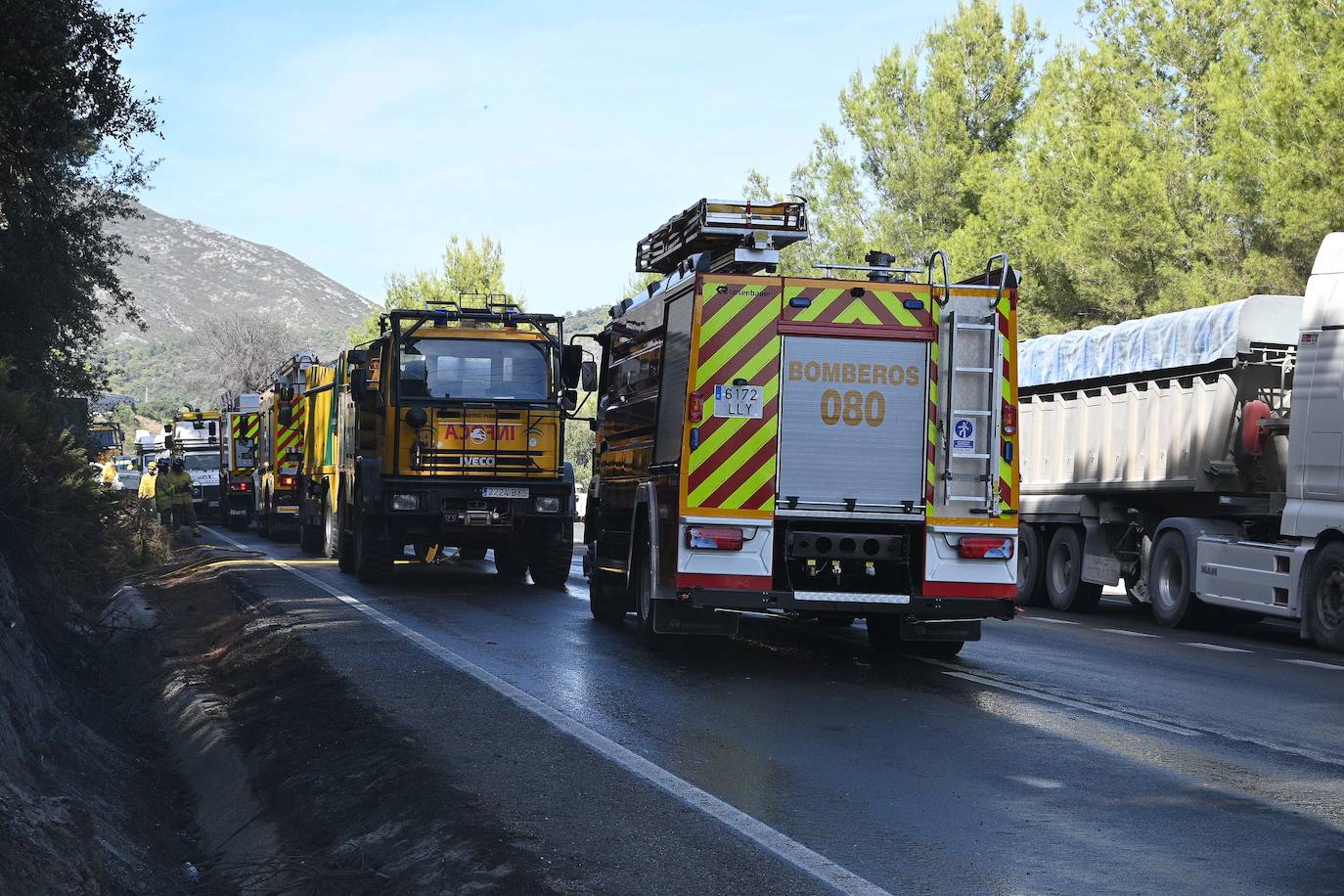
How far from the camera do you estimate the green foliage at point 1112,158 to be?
2280cm

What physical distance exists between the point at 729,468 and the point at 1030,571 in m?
11.0

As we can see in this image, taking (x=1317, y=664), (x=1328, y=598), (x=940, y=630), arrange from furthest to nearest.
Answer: (x=1328, y=598) → (x=1317, y=664) → (x=940, y=630)

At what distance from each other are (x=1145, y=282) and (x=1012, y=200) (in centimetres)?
500

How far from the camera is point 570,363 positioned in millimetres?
14719

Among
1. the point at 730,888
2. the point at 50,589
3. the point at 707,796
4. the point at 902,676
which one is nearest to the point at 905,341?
the point at 902,676

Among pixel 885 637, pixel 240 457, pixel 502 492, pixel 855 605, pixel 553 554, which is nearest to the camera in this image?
pixel 855 605

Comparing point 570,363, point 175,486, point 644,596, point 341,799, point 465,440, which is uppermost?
point 570,363

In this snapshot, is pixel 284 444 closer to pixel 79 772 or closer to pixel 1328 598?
pixel 1328 598

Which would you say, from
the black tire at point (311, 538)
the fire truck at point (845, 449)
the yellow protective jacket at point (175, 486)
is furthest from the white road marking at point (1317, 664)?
the yellow protective jacket at point (175, 486)

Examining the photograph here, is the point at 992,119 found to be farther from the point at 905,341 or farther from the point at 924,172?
the point at 905,341

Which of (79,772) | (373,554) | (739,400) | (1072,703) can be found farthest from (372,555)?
(1072,703)

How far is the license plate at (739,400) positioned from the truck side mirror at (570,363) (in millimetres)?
3665

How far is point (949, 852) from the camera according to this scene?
6.05 meters

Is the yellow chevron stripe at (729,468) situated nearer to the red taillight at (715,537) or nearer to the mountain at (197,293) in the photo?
the red taillight at (715,537)
